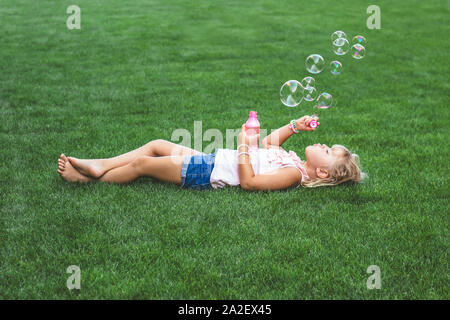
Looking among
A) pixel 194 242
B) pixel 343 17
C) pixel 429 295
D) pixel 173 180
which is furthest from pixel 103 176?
pixel 343 17

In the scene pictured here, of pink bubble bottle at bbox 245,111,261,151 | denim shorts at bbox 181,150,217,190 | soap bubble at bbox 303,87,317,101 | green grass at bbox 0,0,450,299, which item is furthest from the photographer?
soap bubble at bbox 303,87,317,101

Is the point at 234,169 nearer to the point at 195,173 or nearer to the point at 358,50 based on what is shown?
the point at 195,173

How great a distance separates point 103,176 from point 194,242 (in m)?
1.17

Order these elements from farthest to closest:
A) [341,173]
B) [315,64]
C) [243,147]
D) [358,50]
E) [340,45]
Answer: [358,50]
[340,45]
[315,64]
[341,173]
[243,147]

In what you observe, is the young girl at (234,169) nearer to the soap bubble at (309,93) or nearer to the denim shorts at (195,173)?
the denim shorts at (195,173)

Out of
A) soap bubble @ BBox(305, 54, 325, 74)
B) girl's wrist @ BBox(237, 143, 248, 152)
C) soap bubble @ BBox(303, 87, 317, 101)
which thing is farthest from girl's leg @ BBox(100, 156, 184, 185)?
soap bubble @ BBox(305, 54, 325, 74)

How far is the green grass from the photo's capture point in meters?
2.66

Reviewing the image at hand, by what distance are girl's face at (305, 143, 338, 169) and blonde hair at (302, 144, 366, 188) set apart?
0.14 feet

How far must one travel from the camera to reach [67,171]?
372cm

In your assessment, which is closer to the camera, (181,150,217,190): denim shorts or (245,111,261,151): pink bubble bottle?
(245,111,261,151): pink bubble bottle

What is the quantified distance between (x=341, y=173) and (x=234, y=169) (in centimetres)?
82

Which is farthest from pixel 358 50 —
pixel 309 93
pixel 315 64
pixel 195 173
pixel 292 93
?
pixel 195 173

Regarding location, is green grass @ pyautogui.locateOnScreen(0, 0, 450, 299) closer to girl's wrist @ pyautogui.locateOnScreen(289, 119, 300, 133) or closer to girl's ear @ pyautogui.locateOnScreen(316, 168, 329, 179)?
girl's ear @ pyautogui.locateOnScreen(316, 168, 329, 179)
